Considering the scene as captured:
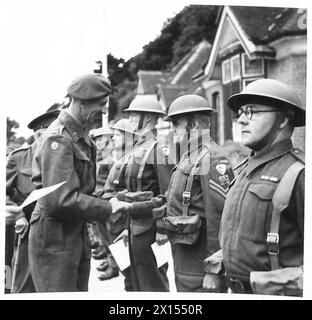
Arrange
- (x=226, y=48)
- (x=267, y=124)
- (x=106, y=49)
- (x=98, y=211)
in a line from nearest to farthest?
(x=267, y=124) → (x=98, y=211) → (x=106, y=49) → (x=226, y=48)

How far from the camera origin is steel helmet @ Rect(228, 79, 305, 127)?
9.37 ft

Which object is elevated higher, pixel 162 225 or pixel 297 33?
pixel 297 33

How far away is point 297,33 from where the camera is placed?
12.1 ft

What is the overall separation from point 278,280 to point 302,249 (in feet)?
1.05

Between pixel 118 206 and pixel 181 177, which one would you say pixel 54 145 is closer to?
pixel 118 206

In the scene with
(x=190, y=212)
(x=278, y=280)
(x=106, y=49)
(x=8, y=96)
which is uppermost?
(x=106, y=49)

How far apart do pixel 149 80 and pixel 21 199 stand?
142cm

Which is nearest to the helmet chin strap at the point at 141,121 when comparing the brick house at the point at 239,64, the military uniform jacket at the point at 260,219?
the brick house at the point at 239,64

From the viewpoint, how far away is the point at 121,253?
4066mm

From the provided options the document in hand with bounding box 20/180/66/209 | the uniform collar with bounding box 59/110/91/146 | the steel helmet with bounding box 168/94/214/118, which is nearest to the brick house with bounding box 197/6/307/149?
the steel helmet with bounding box 168/94/214/118

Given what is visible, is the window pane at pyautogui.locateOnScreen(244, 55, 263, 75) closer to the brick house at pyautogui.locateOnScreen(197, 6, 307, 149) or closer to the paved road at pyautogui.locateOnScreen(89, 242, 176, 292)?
the brick house at pyautogui.locateOnScreen(197, 6, 307, 149)

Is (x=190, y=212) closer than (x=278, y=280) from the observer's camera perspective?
No
